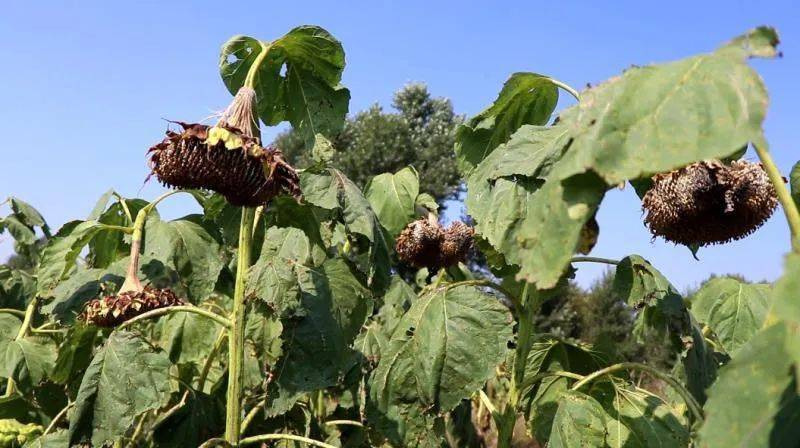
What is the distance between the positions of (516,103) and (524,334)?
778mm

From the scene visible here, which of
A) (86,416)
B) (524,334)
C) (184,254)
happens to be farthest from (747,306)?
(86,416)

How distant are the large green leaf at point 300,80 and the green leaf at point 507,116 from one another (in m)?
0.55

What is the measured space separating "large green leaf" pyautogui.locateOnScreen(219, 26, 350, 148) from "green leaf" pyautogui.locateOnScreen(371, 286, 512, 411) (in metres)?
0.97

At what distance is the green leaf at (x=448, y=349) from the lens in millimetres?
2400

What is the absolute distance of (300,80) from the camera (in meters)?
3.20

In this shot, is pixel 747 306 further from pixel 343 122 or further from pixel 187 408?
pixel 187 408

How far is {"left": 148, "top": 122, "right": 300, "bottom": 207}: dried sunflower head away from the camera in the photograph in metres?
2.30

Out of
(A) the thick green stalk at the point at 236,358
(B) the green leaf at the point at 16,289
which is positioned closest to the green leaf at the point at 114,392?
(A) the thick green stalk at the point at 236,358

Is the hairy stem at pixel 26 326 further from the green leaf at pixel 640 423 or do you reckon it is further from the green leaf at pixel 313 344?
the green leaf at pixel 640 423

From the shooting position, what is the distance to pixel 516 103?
2852mm

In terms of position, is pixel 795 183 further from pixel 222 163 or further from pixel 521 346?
pixel 222 163

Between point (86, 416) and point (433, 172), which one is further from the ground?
point (433, 172)

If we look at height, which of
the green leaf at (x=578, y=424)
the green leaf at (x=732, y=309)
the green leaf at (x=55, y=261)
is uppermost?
the green leaf at (x=55, y=261)

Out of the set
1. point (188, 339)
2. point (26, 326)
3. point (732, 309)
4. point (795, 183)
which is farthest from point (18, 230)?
point (795, 183)
